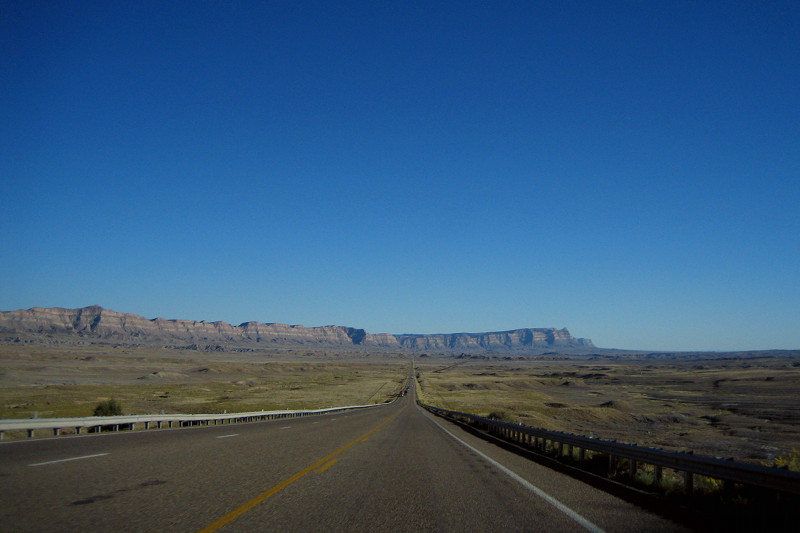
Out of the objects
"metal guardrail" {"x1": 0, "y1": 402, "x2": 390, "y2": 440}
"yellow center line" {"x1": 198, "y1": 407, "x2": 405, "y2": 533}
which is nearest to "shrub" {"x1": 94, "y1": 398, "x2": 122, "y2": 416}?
"metal guardrail" {"x1": 0, "y1": 402, "x2": 390, "y2": 440}

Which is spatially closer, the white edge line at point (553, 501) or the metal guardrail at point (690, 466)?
the metal guardrail at point (690, 466)

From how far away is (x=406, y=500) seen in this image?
8.23m

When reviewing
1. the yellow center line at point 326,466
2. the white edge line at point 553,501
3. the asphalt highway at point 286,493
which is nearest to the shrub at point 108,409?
the asphalt highway at point 286,493

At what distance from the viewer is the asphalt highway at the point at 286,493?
659cm

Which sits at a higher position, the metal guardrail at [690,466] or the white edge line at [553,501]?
the metal guardrail at [690,466]

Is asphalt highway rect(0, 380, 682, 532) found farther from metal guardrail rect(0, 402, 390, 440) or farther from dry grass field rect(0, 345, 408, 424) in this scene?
dry grass field rect(0, 345, 408, 424)

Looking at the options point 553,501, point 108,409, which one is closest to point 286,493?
point 553,501

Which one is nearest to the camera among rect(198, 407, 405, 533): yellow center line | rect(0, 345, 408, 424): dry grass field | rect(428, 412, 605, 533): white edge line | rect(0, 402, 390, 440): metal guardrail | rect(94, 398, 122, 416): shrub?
rect(198, 407, 405, 533): yellow center line

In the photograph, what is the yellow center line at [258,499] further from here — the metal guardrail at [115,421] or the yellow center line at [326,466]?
the metal guardrail at [115,421]

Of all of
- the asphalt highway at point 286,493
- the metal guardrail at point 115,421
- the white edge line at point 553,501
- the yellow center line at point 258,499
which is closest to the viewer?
the yellow center line at point 258,499

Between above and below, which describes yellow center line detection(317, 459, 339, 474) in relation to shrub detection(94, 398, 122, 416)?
above

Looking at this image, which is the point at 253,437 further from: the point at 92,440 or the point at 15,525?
the point at 15,525

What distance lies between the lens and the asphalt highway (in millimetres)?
6594

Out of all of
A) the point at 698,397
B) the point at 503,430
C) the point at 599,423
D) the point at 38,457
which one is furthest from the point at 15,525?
the point at 698,397
